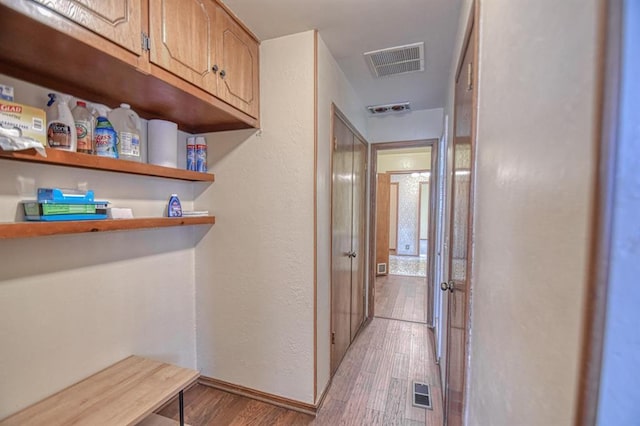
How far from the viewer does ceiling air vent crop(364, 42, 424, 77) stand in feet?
6.00

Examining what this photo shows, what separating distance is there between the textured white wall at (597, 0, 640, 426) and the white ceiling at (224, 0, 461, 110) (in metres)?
1.52

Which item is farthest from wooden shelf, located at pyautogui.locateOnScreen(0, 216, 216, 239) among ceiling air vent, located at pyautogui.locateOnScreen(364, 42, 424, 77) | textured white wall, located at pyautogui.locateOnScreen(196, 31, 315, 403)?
ceiling air vent, located at pyautogui.locateOnScreen(364, 42, 424, 77)

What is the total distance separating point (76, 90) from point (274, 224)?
1175 mm

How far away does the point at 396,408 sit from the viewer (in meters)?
1.81

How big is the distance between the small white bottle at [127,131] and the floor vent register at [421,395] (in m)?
2.33

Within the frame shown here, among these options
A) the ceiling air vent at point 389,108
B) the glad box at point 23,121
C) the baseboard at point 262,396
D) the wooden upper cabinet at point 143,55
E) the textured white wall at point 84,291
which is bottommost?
the baseboard at point 262,396

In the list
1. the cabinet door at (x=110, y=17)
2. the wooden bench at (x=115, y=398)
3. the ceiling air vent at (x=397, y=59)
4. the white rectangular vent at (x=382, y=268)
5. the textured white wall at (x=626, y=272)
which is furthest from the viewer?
the white rectangular vent at (x=382, y=268)

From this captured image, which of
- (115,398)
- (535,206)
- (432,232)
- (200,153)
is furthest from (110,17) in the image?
(432,232)

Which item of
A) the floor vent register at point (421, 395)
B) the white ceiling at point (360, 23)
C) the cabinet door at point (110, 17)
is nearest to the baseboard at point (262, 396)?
the floor vent register at point (421, 395)

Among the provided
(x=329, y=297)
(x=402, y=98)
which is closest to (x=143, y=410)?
(x=329, y=297)

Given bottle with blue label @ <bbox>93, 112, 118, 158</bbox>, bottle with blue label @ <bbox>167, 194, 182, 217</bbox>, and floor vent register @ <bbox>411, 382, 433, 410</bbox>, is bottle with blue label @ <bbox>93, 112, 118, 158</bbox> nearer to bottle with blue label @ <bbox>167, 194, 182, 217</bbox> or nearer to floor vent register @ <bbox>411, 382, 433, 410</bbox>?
bottle with blue label @ <bbox>167, 194, 182, 217</bbox>

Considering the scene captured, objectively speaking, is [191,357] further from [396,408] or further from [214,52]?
[214,52]

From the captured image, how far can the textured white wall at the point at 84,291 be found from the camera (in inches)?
42.6

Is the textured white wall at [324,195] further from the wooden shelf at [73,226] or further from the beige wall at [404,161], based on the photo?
the beige wall at [404,161]
